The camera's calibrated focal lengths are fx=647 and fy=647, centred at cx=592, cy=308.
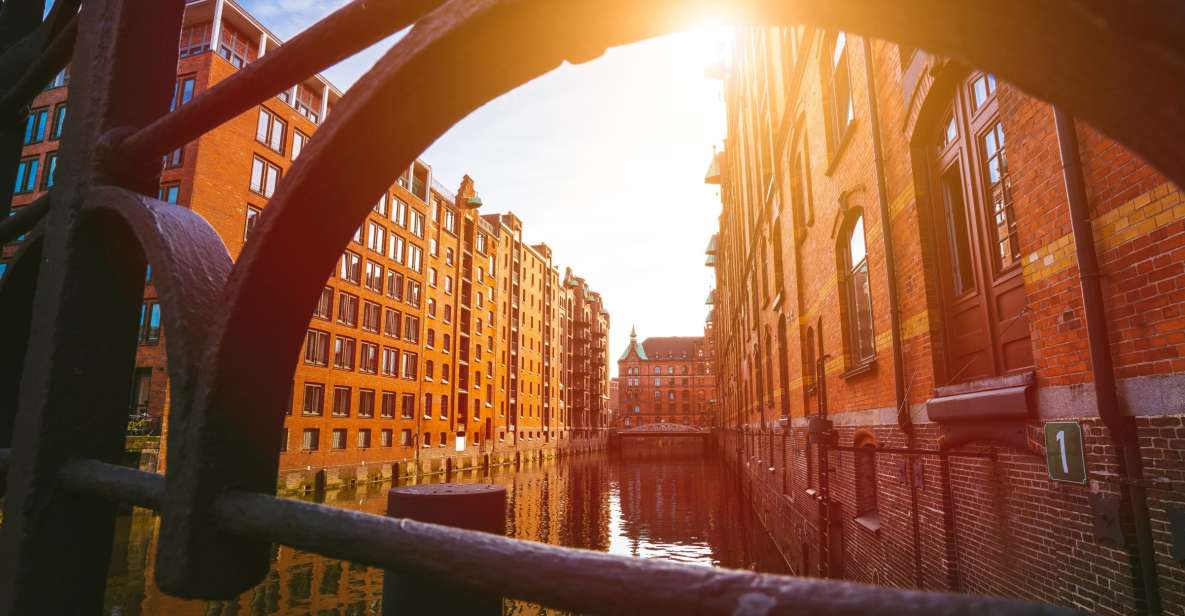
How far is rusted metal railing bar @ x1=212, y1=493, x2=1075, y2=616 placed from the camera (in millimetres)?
479

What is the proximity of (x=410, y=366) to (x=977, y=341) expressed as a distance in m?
34.5

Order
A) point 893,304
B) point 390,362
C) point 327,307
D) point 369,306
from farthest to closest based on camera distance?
point 390,362 → point 369,306 → point 327,307 → point 893,304

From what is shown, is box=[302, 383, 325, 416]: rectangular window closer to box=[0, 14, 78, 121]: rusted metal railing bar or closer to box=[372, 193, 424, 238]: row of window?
box=[372, 193, 424, 238]: row of window

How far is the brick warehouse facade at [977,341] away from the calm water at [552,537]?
9.23 feet

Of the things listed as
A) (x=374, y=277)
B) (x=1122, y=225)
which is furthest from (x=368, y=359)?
(x=1122, y=225)

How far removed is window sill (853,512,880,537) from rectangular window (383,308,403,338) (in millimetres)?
30072

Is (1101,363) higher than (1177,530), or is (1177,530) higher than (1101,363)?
(1101,363)

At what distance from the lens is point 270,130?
29109 mm

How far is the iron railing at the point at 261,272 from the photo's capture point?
54 cm

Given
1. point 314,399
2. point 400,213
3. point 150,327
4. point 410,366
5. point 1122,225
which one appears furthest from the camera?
point 410,366

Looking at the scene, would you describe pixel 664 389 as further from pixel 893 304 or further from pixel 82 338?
pixel 82 338

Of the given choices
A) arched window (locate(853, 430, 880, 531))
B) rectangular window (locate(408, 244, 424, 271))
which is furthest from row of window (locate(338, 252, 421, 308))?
arched window (locate(853, 430, 880, 531))

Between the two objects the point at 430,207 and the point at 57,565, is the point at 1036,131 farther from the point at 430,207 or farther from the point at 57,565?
the point at 430,207

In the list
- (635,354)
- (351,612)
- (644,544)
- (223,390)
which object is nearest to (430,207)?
(644,544)
